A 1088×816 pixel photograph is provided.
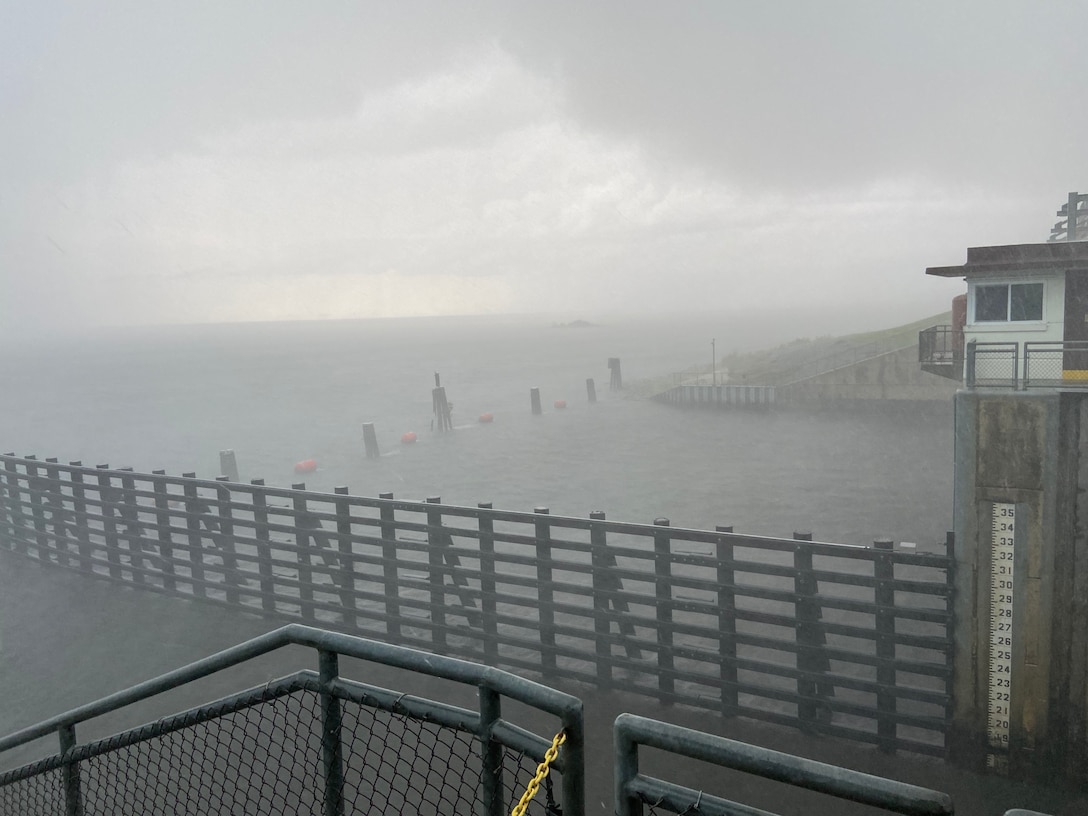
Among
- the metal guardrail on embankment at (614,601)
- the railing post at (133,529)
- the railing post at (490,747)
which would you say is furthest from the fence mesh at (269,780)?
the railing post at (133,529)

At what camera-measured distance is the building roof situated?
9438mm

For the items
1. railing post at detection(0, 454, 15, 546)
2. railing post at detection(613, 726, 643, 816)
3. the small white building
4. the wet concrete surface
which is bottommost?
the wet concrete surface

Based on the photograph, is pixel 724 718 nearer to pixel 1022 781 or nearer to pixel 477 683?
pixel 1022 781

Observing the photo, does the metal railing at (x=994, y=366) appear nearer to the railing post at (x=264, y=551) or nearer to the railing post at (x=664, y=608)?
the railing post at (x=664, y=608)

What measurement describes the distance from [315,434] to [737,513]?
44001mm

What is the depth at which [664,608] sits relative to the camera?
8.27m

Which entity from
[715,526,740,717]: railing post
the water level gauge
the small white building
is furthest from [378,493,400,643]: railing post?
the small white building

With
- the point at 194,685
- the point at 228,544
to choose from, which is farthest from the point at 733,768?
the point at 228,544

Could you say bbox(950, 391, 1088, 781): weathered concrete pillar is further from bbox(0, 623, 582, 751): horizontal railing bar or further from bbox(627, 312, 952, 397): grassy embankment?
bbox(627, 312, 952, 397): grassy embankment

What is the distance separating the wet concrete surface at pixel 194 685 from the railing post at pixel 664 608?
30 cm

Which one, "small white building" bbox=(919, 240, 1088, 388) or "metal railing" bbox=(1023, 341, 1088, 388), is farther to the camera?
"small white building" bbox=(919, 240, 1088, 388)

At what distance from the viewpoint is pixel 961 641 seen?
7.55m

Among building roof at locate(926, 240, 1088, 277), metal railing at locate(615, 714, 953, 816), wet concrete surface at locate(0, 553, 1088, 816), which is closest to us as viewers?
metal railing at locate(615, 714, 953, 816)

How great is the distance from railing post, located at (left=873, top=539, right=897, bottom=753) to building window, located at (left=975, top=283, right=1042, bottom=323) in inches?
176
